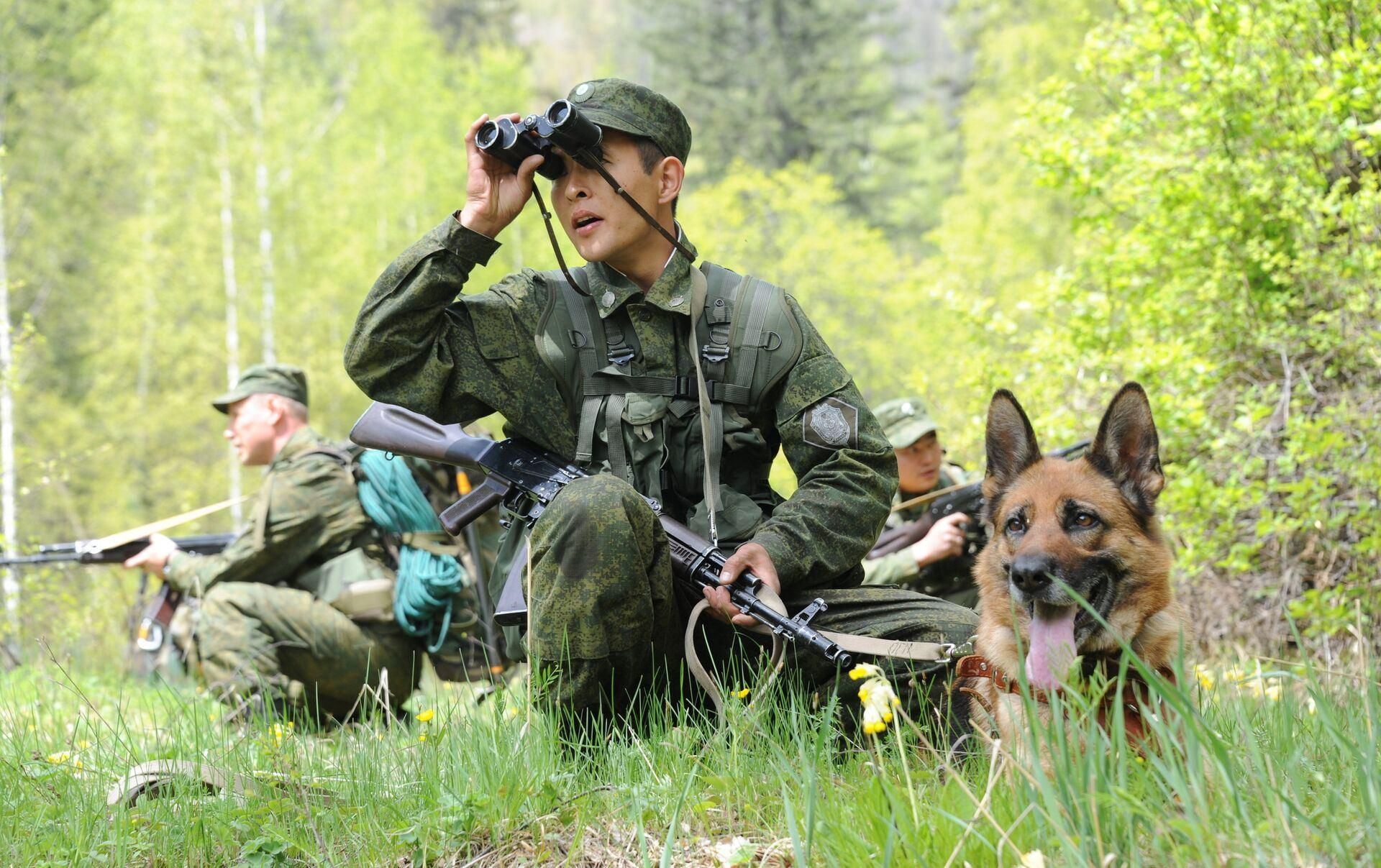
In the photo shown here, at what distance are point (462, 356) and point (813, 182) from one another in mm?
22807

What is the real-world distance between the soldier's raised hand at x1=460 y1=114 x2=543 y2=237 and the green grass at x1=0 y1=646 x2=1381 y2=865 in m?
1.33

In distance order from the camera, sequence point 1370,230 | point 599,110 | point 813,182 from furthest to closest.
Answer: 1. point 813,182
2. point 1370,230
3. point 599,110

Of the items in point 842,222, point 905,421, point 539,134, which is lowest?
point 905,421

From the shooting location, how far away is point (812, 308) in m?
23.4

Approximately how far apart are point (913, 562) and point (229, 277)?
18.0 m

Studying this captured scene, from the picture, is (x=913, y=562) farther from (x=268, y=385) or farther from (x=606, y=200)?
(x=268, y=385)

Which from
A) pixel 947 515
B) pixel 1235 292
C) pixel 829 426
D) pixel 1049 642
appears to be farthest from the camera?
pixel 1235 292

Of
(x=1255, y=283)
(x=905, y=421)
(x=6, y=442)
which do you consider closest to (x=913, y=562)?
(x=905, y=421)

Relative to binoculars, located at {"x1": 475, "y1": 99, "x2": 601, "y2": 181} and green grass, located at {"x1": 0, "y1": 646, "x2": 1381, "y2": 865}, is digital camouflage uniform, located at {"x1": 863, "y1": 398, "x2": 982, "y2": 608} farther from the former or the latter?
binoculars, located at {"x1": 475, "y1": 99, "x2": 601, "y2": 181}

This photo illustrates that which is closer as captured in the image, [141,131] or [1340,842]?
[1340,842]

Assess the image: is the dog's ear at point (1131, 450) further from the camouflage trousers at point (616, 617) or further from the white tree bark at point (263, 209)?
the white tree bark at point (263, 209)

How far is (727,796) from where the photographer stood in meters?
2.52

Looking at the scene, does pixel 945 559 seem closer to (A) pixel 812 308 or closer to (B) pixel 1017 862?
(B) pixel 1017 862

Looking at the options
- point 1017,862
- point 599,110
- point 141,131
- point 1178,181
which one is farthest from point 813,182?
point 1017,862
